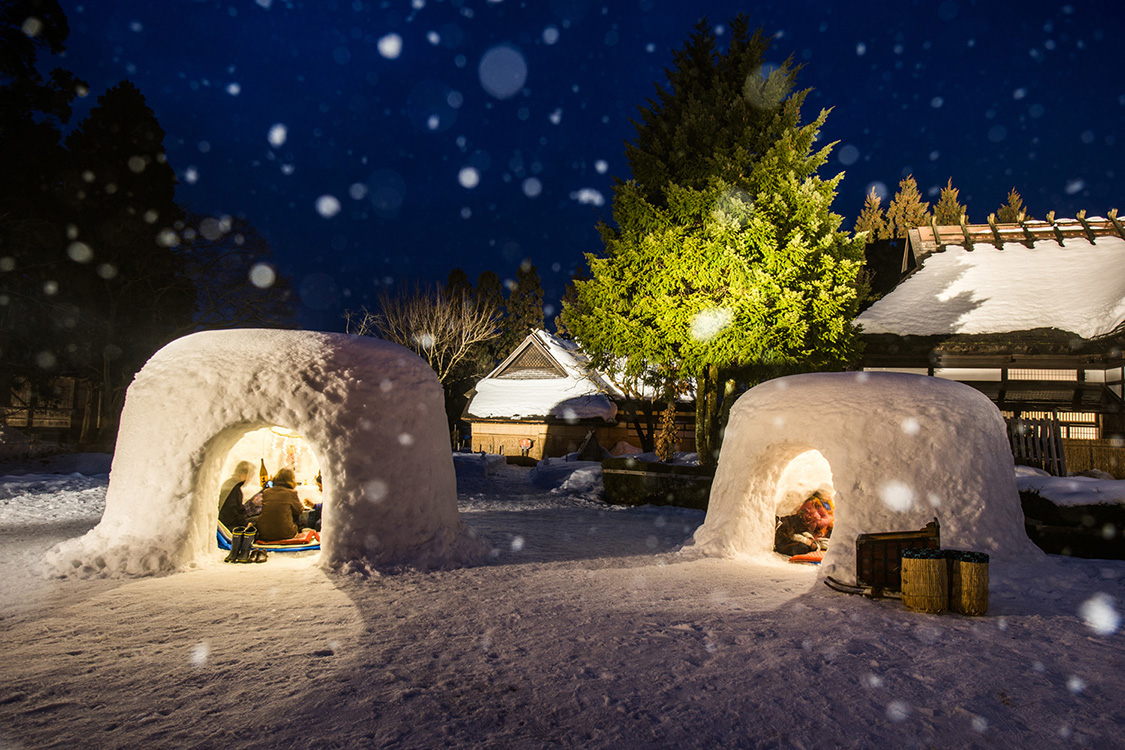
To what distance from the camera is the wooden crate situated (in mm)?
5824

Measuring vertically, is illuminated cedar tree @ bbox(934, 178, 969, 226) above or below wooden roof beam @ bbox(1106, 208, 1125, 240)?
above

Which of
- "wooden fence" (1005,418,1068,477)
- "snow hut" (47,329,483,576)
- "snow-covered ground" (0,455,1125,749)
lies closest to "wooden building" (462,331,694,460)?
"wooden fence" (1005,418,1068,477)

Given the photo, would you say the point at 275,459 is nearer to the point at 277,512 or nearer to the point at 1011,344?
the point at 277,512

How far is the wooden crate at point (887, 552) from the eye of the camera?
5.82m

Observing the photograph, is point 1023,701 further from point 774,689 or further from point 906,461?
point 906,461

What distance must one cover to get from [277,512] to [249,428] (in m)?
1.57

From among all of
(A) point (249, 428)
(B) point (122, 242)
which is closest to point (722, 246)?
(A) point (249, 428)

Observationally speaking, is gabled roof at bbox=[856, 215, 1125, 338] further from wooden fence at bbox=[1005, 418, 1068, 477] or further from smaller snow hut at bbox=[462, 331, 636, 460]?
smaller snow hut at bbox=[462, 331, 636, 460]

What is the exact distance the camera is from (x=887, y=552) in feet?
19.4

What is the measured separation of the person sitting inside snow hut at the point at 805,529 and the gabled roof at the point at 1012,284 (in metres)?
9.13

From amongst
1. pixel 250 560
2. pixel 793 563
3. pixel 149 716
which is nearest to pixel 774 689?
pixel 149 716

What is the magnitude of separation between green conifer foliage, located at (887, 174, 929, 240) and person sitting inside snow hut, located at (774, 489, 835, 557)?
28658mm

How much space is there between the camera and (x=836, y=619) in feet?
17.3

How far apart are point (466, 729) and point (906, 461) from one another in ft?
18.6
